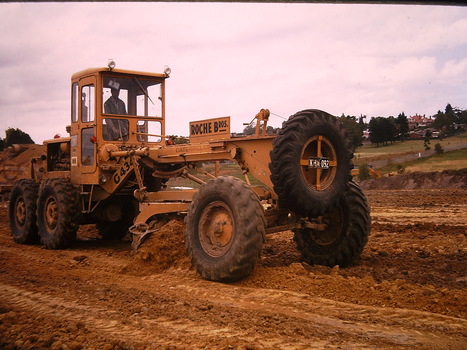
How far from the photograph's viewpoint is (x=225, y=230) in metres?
6.60

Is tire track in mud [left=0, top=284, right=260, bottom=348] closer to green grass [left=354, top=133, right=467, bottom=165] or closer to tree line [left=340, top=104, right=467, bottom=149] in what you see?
green grass [left=354, top=133, right=467, bottom=165]

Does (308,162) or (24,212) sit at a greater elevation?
(308,162)

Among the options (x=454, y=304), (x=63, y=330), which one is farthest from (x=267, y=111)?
(x=63, y=330)

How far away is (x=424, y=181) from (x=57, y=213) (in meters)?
25.6

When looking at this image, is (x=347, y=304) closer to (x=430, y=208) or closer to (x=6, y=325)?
(x=6, y=325)

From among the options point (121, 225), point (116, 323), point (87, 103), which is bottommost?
point (116, 323)

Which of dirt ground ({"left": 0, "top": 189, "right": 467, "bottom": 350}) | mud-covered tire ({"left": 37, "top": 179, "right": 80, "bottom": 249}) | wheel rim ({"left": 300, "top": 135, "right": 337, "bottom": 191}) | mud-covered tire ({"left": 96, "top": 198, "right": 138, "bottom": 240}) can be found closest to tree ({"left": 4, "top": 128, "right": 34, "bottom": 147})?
mud-covered tire ({"left": 96, "top": 198, "right": 138, "bottom": 240})

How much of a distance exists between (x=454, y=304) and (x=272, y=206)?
2.78m

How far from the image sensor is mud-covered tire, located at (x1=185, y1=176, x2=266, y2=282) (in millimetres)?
6137

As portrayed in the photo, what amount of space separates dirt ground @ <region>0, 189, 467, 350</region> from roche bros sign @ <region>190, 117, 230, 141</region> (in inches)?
58.3

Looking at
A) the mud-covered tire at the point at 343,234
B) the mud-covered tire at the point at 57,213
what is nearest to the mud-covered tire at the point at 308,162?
the mud-covered tire at the point at 343,234

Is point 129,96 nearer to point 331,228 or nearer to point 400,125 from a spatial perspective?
point 331,228

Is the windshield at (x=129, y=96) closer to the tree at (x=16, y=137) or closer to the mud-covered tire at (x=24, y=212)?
the mud-covered tire at (x=24, y=212)

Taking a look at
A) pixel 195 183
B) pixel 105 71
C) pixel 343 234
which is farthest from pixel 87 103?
pixel 343 234
